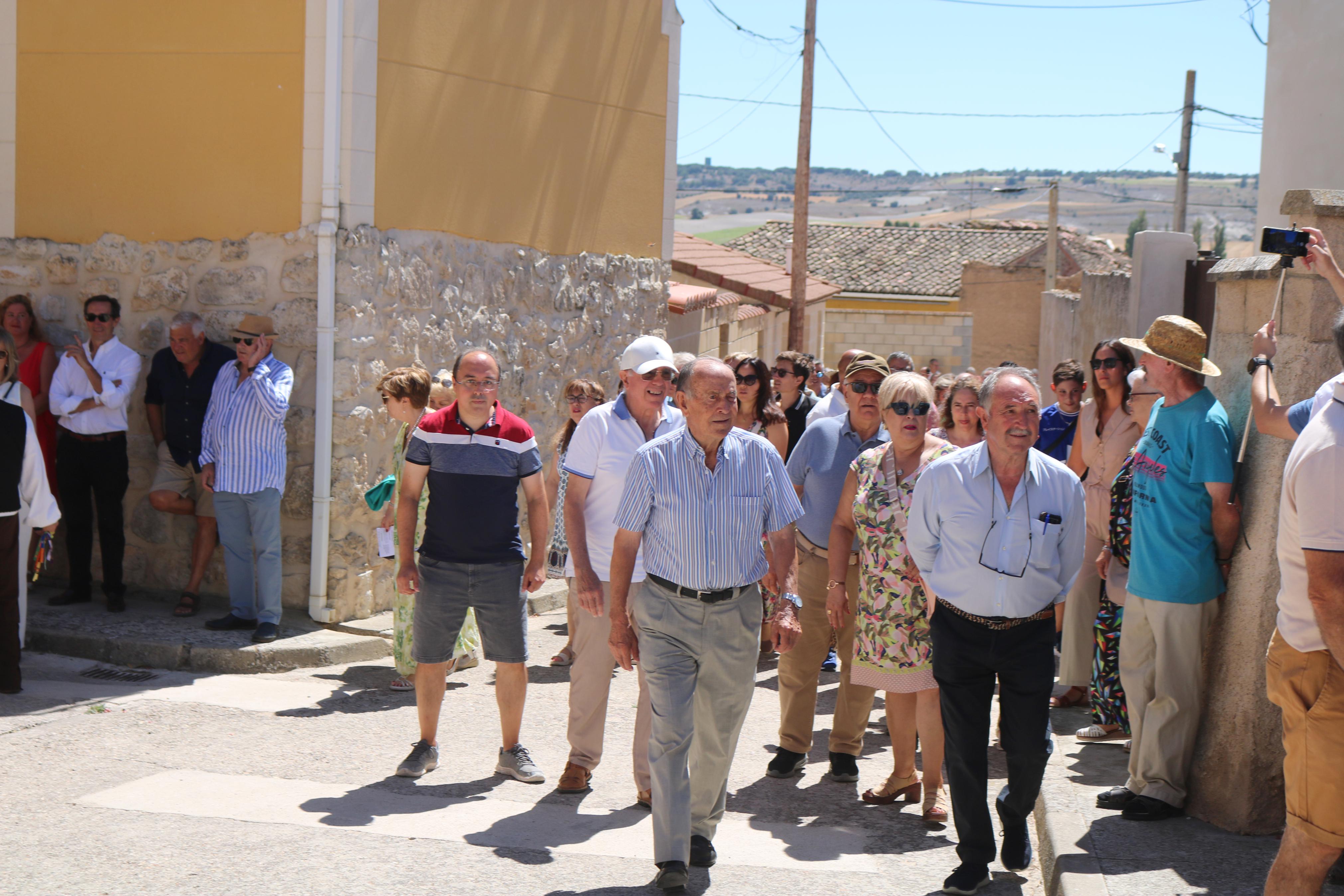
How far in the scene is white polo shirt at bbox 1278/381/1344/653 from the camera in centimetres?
349

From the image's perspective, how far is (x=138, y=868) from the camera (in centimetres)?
448

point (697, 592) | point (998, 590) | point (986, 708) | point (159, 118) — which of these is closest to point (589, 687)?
point (697, 592)

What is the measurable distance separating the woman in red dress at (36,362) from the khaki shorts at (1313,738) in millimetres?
7745

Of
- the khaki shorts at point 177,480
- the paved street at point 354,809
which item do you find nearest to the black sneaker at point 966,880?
the paved street at point 354,809

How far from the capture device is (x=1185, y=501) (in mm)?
4930

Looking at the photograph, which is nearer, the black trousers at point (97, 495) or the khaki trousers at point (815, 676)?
the khaki trousers at point (815, 676)

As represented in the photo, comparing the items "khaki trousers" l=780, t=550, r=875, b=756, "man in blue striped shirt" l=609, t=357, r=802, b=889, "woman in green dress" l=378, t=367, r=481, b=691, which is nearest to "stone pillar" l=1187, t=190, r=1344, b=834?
"khaki trousers" l=780, t=550, r=875, b=756

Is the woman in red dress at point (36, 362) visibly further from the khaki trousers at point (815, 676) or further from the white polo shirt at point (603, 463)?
the khaki trousers at point (815, 676)

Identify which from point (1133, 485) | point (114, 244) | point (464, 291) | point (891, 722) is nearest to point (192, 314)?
point (114, 244)

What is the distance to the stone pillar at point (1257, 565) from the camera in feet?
15.2

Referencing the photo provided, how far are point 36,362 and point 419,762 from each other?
4697mm

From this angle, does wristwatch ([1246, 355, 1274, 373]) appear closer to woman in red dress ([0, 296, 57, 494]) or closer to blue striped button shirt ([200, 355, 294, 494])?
blue striped button shirt ([200, 355, 294, 494])

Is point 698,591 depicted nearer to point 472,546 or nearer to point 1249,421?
point 472,546

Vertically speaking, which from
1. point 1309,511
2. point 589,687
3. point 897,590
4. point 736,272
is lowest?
point 589,687
